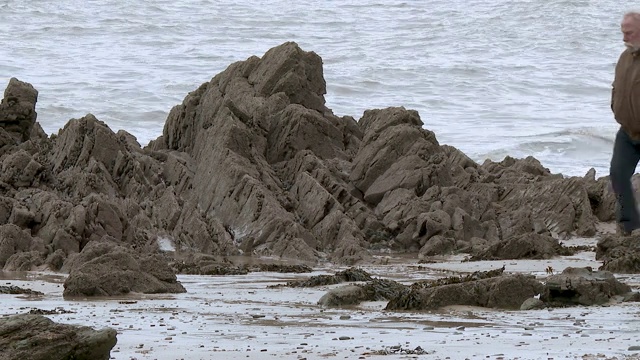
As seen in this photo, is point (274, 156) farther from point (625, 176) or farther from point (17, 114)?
point (625, 176)

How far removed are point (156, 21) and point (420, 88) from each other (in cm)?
1445

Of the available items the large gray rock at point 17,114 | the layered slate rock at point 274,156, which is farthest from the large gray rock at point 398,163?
the large gray rock at point 17,114

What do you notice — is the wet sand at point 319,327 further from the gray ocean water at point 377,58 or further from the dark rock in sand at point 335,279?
the gray ocean water at point 377,58

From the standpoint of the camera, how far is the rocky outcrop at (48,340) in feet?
20.1

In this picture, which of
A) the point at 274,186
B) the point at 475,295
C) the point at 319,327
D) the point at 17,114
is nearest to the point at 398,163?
the point at 274,186

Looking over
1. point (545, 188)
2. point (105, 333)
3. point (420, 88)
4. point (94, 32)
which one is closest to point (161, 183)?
point (545, 188)

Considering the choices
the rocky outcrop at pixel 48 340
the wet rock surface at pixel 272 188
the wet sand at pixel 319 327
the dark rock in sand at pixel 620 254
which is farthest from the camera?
the wet rock surface at pixel 272 188

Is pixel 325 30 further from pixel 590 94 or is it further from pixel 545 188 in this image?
pixel 545 188

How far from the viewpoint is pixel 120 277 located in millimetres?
11188

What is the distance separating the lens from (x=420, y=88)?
129ft

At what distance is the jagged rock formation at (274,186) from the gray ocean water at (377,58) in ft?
32.1

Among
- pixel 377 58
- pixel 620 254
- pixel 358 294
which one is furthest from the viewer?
pixel 377 58

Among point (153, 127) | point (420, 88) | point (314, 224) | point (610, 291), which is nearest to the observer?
point (610, 291)

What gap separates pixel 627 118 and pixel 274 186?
1220 cm
